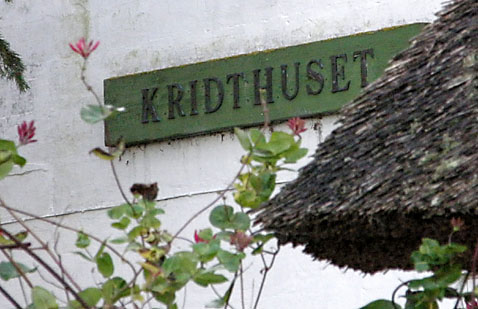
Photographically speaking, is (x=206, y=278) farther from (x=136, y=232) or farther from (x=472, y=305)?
(x=472, y=305)

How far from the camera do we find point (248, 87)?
7578 millimetres

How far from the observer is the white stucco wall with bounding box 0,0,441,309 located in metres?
7.19

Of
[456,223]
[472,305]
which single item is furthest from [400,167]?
[472,305]

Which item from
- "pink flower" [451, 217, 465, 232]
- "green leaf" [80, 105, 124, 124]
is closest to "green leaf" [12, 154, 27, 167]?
"green leaf" [80, 105, 124, 124]

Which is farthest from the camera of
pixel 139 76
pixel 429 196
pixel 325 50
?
pixel 139 76

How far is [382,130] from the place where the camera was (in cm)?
369

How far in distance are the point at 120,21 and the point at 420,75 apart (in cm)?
463

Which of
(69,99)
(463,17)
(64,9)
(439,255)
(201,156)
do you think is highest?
(64,9)

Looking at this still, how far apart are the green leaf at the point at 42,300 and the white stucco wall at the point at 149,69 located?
11.7ft

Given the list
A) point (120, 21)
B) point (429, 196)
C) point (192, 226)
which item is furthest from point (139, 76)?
point (429, 196)

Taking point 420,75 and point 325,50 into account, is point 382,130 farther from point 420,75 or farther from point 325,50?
point 325,50

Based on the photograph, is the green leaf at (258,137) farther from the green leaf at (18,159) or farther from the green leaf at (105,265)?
the green leaf at (18,159)

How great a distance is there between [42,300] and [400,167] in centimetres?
105

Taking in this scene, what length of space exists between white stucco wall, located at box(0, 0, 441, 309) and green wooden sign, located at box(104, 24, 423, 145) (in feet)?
0.28
